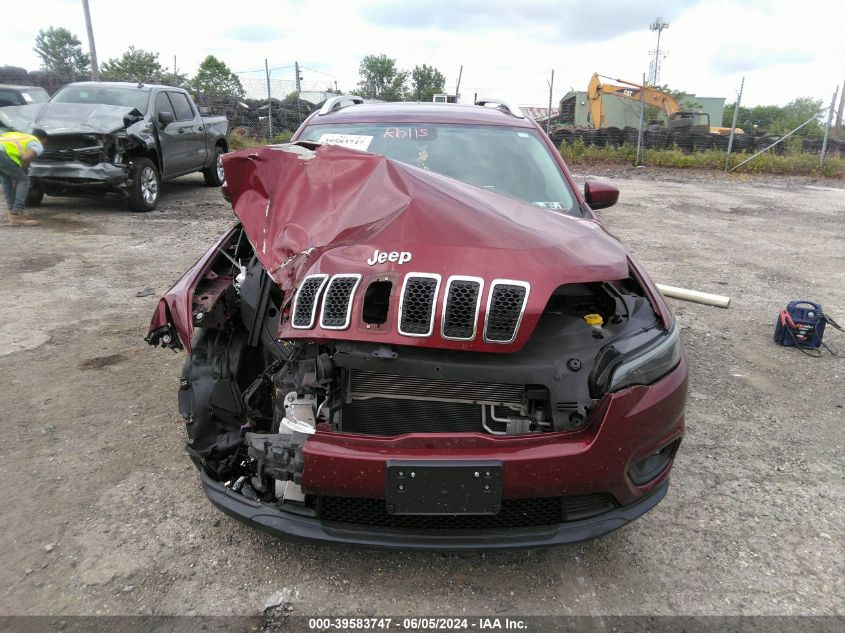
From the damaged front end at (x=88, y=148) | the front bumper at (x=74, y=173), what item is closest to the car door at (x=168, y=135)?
the damaged front end at (x=88, y=148)

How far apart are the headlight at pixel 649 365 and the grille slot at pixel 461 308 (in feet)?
1.77

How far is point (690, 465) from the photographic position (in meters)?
3.05

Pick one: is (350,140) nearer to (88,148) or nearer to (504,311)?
(504,311)

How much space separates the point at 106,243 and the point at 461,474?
6.81 metres

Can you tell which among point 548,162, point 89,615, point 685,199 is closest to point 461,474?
point 89,615

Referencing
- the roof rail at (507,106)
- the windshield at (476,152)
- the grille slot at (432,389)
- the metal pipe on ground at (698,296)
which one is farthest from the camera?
the metal pipe on ground at (698,296)

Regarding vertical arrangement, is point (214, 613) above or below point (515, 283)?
below

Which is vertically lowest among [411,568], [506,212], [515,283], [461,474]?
[411,568]

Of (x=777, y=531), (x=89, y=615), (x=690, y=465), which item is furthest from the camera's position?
(x=690, y=465)

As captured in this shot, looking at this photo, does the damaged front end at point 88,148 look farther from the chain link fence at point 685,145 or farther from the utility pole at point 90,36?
the utility pole at point 90,36

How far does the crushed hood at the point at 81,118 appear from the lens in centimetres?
812

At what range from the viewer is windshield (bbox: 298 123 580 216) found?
3477 millimetres

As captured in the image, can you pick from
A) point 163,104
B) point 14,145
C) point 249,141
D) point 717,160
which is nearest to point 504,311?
point 14,145

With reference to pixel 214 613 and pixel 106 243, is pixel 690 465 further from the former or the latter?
pixel 106 243
